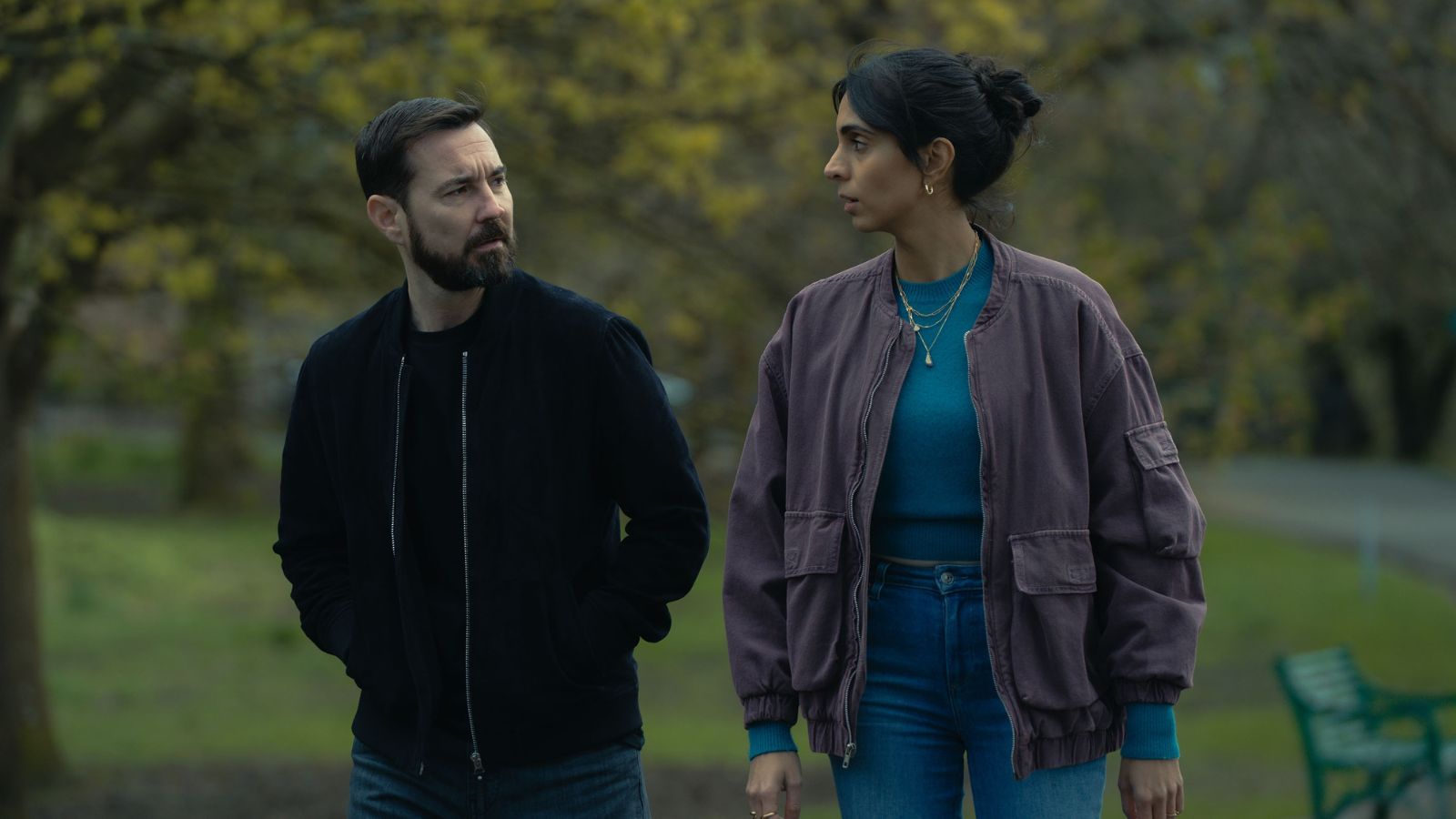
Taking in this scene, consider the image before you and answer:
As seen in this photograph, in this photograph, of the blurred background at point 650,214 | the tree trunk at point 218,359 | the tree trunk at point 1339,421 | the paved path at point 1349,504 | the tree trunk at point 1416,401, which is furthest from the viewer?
the tree trunk at point 1339,421

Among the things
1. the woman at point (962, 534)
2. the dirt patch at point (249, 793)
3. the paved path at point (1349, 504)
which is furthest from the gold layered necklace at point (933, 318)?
the paved path at point (1349, 504)

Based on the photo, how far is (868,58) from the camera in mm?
3127

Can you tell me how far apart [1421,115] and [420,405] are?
6.37 metres

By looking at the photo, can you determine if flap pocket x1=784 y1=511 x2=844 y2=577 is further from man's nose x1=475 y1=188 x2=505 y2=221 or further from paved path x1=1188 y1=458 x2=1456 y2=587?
paved path x1=1188 y1=458 x2=1456 y2=587

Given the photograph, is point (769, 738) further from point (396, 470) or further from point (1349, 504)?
point (1349, 504)

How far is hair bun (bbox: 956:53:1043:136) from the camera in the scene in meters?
3.11

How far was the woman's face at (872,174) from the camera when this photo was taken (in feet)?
10.1

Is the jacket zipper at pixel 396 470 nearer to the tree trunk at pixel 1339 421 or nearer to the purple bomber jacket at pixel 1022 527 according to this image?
the purple bomber jacket at pixel 1022 527

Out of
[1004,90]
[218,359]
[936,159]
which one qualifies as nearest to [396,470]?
[936,159]

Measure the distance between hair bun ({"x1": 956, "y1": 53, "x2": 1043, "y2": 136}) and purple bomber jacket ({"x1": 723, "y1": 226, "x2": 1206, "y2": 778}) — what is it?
0.71ft

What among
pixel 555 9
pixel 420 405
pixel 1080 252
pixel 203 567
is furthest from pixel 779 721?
pixel 203 567

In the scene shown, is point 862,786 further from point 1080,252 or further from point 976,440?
point 1080,252

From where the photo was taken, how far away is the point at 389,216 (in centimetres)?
317

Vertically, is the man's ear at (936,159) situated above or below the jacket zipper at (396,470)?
above
